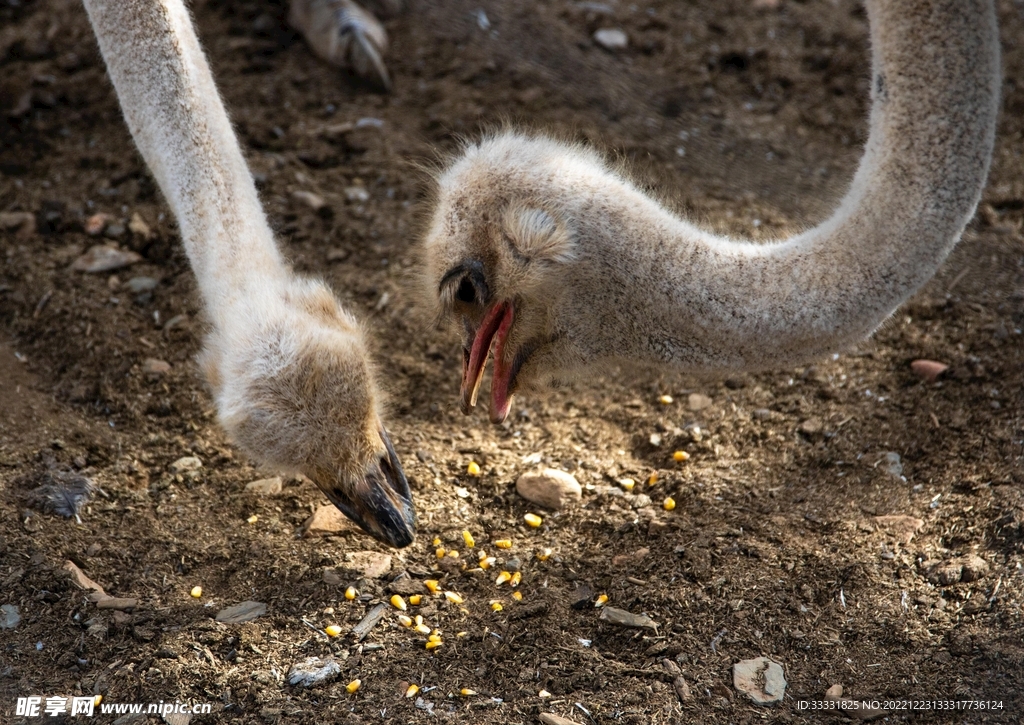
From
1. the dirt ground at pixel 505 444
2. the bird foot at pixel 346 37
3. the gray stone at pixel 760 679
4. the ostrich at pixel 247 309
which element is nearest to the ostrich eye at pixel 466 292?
the ostrich at pixel 247 309

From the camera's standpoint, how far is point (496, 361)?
2.20 metres

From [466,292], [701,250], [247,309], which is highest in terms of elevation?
[701,250]

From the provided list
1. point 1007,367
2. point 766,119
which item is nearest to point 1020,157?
point 766,119

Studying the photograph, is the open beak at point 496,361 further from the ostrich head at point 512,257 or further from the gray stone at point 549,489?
the gray stone at point 549,489

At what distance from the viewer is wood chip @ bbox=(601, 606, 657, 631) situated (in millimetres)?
2258

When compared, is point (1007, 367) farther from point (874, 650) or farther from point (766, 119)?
point (766, 119)

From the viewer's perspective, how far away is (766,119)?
12.8ft

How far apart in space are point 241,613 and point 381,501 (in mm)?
381

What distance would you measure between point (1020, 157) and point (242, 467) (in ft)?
8.55

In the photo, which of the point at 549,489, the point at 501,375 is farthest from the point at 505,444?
the point at 501,375

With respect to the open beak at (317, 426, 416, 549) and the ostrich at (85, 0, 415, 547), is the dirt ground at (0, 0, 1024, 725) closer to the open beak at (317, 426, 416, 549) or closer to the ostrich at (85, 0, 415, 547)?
the open beak at (317, 426, 416, 549)

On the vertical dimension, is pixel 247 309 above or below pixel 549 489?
above

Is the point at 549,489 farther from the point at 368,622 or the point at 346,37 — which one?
the point at 346,37

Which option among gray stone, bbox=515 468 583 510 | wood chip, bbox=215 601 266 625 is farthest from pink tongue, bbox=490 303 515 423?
wood chip, bbox=215 601 266 625
